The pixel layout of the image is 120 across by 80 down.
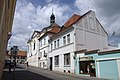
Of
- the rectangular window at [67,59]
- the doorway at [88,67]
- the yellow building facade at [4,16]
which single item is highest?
the yellow building facade at [4,16]

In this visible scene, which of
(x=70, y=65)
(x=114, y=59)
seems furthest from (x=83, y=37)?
(x=114, y=59)

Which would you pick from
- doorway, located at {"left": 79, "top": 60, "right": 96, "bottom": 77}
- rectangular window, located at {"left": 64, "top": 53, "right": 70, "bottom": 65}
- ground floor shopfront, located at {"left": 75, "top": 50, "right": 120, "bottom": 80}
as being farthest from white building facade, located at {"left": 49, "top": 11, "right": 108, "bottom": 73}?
ground floor shopfront, located at {"left": 75, "top": 50, "right": 120, "bottom": 80}

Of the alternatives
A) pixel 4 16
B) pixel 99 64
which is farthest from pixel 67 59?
pixel 4 16

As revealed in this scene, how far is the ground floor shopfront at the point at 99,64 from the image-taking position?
16.7 m

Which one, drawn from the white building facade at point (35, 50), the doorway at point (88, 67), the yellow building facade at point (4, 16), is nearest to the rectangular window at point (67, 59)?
the doorway at point (88, 67)

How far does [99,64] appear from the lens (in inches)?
744

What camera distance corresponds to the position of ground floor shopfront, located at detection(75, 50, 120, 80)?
54.8 feet

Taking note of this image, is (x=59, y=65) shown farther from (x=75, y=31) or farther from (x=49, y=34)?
(x=49, y=34)

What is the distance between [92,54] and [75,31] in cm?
630

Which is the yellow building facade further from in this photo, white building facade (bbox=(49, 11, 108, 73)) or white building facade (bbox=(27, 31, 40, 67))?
white building facade (bbox=(27, 31, 40, 67))

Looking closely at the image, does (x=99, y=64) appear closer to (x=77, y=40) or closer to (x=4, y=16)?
(x=77, y=40)

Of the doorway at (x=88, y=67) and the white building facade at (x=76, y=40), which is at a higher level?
the white building facade at (x=76, y=40)

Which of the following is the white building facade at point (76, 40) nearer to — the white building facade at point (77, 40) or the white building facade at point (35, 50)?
the white building facade at point (77, 40)

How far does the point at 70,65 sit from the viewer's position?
25.2 metres
